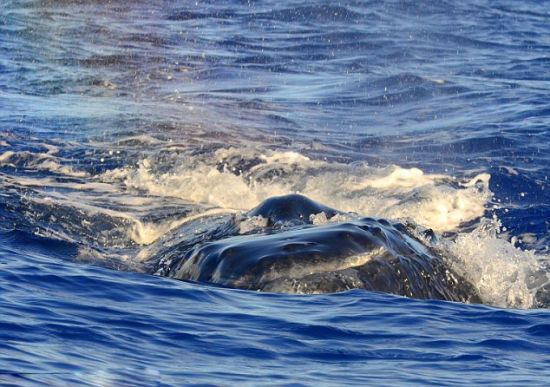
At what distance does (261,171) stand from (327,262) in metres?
6.91

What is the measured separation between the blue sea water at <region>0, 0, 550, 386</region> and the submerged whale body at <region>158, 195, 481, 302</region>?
0.27m

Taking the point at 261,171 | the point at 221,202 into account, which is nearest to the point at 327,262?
the point at 221,202

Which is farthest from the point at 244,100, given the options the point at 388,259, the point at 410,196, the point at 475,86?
the point at 388,259

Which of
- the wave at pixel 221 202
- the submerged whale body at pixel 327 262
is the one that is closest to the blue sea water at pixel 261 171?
the wave at pixel 221 202

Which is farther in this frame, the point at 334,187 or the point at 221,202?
the point at 334,187

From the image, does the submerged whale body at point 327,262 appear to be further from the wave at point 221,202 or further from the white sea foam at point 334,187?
the white sea foam at point 334,187

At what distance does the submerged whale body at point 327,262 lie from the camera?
7992 millimetres

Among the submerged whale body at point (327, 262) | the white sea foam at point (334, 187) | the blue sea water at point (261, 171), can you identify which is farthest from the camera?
the white sea foam at point (334, 187)

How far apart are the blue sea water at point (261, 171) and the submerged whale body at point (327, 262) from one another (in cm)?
27

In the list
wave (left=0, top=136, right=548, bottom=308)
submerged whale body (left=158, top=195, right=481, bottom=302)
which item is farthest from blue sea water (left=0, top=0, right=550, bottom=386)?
submerged whale body (left=158, top=195, right=481, bottom=302)

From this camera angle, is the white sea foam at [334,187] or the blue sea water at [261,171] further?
the white sea foam at [334,187]

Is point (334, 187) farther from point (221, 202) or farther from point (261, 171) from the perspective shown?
point (221, 202)

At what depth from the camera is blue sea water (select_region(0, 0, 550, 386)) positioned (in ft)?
19.8

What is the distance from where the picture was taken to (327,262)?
8086 millimetres
